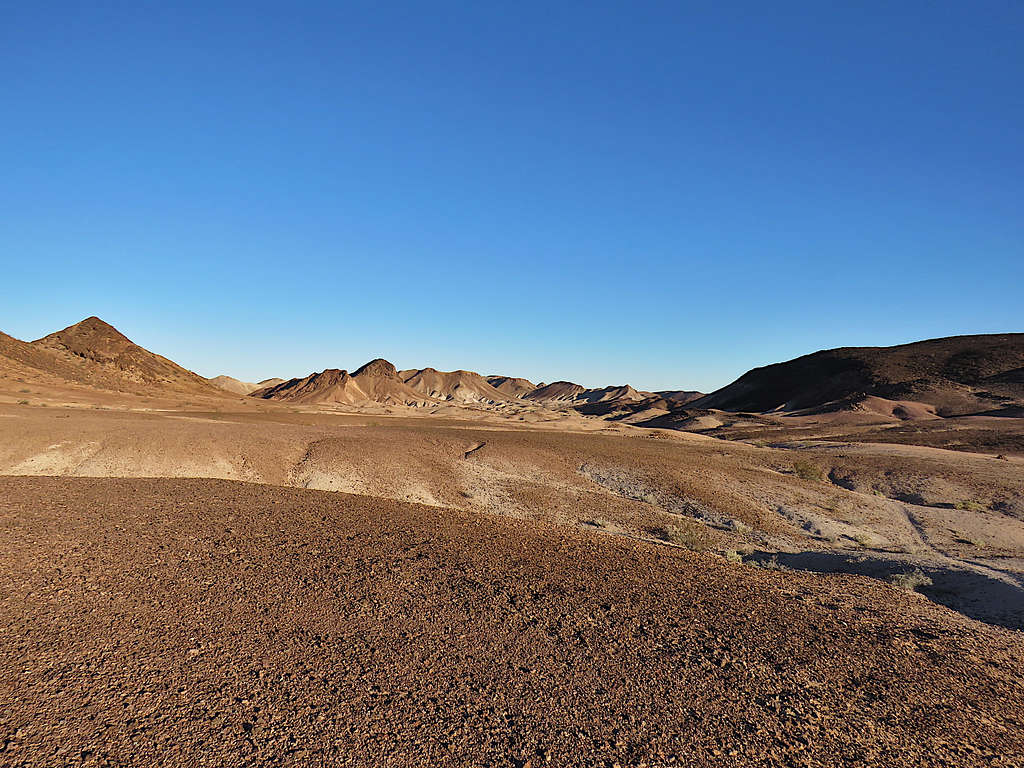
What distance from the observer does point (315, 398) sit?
140000 millimetres

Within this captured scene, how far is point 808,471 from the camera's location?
26.6 m

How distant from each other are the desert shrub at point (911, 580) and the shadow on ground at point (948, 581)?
5 centimetres

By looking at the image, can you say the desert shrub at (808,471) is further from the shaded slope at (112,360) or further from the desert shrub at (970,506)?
the shaded slope at (112,360)

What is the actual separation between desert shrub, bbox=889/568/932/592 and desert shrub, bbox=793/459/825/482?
16.3 metres

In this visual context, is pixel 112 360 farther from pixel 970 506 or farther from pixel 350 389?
pixel 970 506

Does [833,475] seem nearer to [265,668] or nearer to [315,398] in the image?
[265,668]

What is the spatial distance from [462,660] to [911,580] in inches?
336

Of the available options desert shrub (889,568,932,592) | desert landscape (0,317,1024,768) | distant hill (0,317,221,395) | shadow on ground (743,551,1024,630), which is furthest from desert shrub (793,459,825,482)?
distant hill (0,317,221,395)

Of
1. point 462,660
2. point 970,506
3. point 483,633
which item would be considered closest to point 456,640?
point 483,633

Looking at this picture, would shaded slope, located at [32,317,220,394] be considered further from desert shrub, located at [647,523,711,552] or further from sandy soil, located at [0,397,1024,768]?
desert shrub, located at [647,523,711,552]

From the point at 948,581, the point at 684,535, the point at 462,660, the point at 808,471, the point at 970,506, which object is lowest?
the point at 970,506

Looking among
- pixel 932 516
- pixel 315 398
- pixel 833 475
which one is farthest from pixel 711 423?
pixel 315 398

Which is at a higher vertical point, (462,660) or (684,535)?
(462,660)

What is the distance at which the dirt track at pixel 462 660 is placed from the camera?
457 cm
